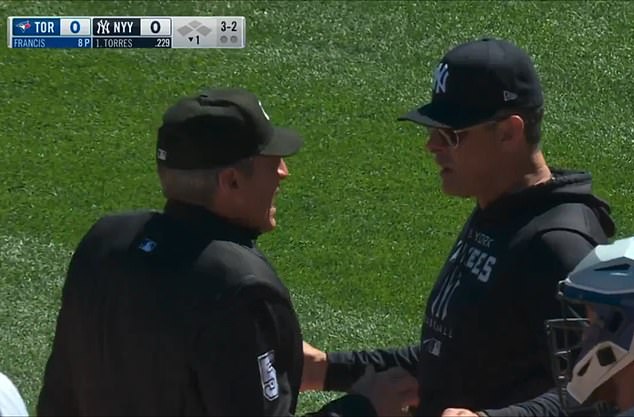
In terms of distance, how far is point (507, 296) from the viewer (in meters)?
3.03

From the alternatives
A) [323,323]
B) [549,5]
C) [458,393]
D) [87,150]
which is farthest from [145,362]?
[549,5]

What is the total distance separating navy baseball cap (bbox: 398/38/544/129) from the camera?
3.17 metres

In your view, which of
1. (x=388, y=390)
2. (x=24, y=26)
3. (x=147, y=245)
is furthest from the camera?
(x=24, y=26)

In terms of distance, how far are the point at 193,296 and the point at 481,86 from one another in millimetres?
907

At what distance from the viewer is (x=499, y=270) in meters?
3.05

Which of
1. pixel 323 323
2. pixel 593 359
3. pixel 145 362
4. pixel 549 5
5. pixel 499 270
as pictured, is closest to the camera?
pixel 593 359

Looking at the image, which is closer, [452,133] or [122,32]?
[452,133]

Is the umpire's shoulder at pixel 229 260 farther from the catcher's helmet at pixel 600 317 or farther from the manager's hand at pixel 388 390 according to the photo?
the catcher's helmet at pixel 600 317

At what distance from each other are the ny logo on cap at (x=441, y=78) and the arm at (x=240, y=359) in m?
0.77

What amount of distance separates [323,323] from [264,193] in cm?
304

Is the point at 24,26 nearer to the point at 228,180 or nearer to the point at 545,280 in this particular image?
the point at 228,180

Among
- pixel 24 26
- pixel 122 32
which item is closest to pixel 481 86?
pixel 122 32

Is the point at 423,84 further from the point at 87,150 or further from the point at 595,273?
the point at 595,273

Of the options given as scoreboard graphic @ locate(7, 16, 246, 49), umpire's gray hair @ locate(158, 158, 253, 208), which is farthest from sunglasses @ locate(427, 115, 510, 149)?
scoreboard graphic @ locate(7, 16, 246, 49)
